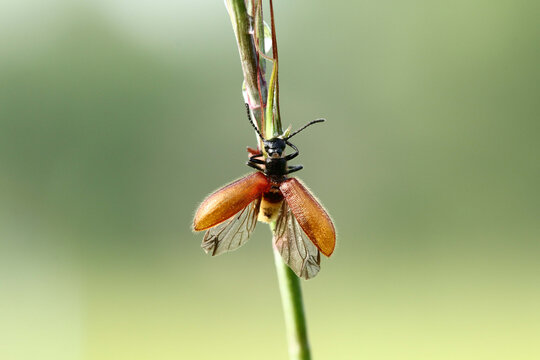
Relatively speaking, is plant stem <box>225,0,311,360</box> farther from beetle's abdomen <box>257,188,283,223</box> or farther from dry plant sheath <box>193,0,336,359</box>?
beetle's abdomen <box>257,188,283,223</box>

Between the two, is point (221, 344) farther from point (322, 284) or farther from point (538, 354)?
point (538, 354)

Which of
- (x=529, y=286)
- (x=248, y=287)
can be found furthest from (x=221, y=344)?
(x=529, y=286)

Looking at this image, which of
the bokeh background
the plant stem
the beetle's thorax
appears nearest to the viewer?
the plant stem

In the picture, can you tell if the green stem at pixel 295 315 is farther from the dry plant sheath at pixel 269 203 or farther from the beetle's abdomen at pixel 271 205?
the beetle's abdomen at pixel 271 205

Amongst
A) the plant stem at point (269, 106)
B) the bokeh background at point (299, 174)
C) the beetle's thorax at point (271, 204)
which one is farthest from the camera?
the bokeh background at point (299, 174)

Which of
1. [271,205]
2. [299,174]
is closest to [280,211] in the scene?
[271,205]

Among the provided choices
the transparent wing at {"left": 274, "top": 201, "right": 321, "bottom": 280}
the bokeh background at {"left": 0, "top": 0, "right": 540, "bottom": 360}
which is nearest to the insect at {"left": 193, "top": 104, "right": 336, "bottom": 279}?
the transparent wing at {"left": 274, "top": 201, "right": 321, "bottom": 280}

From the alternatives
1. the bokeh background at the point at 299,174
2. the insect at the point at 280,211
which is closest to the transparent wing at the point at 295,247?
the insect at the point at 280,211
